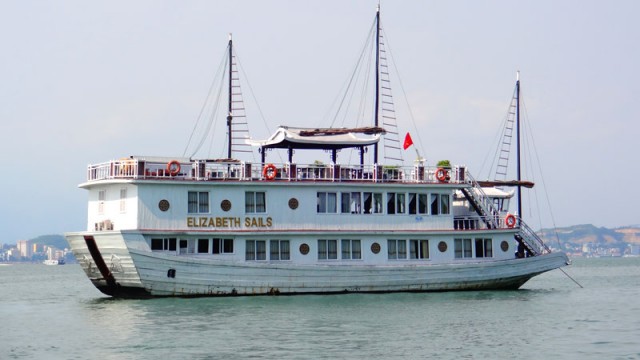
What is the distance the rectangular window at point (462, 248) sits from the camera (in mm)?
41375

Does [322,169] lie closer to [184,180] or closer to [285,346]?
[184,180]

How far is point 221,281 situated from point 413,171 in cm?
924

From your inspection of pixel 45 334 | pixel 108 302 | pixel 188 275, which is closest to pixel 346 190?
pixel 188 275

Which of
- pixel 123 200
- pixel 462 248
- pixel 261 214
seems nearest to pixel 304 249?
pixel 261 214

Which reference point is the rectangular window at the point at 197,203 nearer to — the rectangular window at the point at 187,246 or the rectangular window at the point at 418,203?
the rectangular window at the point at 187,246

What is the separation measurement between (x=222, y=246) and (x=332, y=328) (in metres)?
9.25

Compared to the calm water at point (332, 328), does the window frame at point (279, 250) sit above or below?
above

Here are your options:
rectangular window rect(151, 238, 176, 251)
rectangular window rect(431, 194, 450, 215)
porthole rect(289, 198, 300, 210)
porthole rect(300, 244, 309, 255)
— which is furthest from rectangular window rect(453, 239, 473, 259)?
rectangular window rect(151, 238, 176, 251)

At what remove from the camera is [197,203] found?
124 feet

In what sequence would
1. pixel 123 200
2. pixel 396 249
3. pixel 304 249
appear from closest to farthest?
pixel 123 200
pixel 304 249
pixel 396 249

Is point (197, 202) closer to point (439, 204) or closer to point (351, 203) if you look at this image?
point (351, 203)

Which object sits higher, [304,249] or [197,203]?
[197,203]

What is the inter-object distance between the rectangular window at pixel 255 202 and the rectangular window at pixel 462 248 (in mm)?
8144

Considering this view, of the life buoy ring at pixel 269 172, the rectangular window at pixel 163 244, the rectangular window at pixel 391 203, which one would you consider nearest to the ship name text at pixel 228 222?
the rectangular window at pixel 163 244
